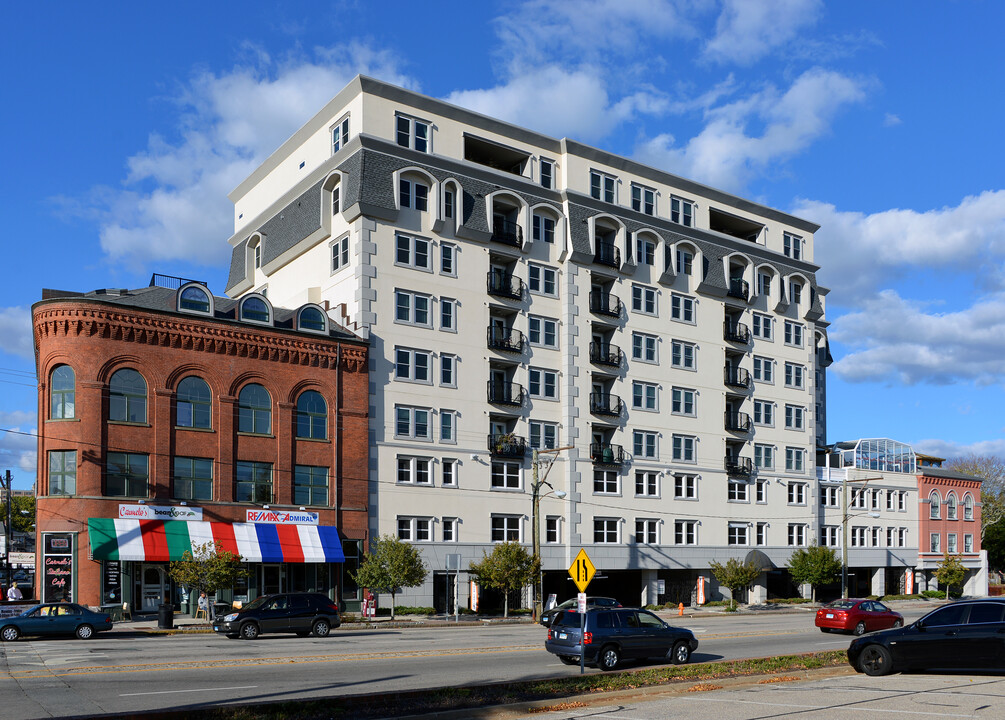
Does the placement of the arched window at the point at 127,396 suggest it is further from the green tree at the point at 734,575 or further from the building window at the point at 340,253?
the green tree at the point at 734,575

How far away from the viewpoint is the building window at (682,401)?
6769 cm

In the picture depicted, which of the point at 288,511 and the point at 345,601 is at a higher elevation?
the point at 288,511

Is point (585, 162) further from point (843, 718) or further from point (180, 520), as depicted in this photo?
point (843, 718)

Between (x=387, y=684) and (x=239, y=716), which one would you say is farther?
(x=387, y=684)

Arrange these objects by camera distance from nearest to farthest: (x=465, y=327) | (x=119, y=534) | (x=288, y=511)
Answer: (x=119, y=534) → (x=288, y=511) → (x=465, y=327)

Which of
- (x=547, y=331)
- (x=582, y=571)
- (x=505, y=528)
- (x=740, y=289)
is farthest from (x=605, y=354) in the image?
(x=582, y=571)

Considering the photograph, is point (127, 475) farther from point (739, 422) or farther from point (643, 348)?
point (739, 422)

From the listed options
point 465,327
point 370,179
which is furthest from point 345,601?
point 370,179

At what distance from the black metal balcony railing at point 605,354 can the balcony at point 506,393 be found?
632cm

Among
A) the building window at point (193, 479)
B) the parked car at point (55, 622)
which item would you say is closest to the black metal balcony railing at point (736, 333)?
the building window at point (193, 479)

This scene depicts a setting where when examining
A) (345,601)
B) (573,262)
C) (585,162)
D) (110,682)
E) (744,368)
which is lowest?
(345,601)

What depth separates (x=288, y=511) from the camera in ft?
161

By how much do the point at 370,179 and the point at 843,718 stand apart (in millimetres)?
42624

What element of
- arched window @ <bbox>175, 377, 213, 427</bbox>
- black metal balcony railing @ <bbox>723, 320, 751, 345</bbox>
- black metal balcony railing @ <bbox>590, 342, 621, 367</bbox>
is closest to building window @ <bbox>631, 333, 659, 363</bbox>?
black metal balcony railing @ <bbox>590, 342, 621, 367</bbox>
